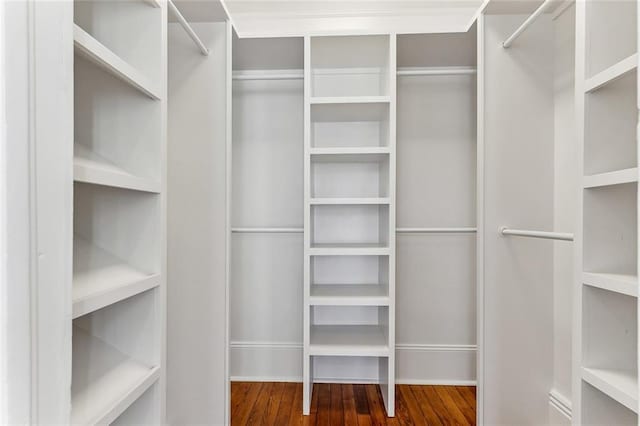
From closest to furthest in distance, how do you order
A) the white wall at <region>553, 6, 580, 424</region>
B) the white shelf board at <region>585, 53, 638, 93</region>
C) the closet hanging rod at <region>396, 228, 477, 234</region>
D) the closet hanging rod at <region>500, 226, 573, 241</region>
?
the white shelf board at <region>585, 53, 638, 93</region> < the closet hanging rod at <region>500, 226, 573, 241</region> < the white wall at <region>553, 6, 580, 424</region> < the closet hanging rod at <region>396, 228, 477, 234</region>

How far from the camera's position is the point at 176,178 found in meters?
1.74

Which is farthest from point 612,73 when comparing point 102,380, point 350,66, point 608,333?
point 350,66

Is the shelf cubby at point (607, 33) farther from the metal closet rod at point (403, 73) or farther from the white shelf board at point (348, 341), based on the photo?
the white shelf board at point (348, 341)

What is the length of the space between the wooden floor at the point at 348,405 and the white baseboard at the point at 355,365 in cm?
5

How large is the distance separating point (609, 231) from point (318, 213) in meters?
1.57

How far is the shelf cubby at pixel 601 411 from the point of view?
0.96 metres

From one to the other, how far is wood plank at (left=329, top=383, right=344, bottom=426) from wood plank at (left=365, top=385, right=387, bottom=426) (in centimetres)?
15

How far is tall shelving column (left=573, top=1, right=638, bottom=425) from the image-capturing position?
97 centimetres

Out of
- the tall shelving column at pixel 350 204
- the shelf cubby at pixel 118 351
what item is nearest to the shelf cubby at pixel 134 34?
the shelf cubby at pixel 118 351

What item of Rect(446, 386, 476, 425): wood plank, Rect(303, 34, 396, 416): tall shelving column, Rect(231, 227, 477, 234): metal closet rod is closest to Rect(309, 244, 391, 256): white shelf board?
Rect(303, 34, 396, 416): tall shelving column

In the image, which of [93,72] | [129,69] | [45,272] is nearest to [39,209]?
[45,272]

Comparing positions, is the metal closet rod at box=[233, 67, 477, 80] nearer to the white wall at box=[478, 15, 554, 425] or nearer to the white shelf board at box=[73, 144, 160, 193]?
the white wall at box=[478, 15, 554, 425]

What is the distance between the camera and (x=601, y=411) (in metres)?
0.96

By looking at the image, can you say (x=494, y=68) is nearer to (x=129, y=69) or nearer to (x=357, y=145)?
(x=357, y=145)
